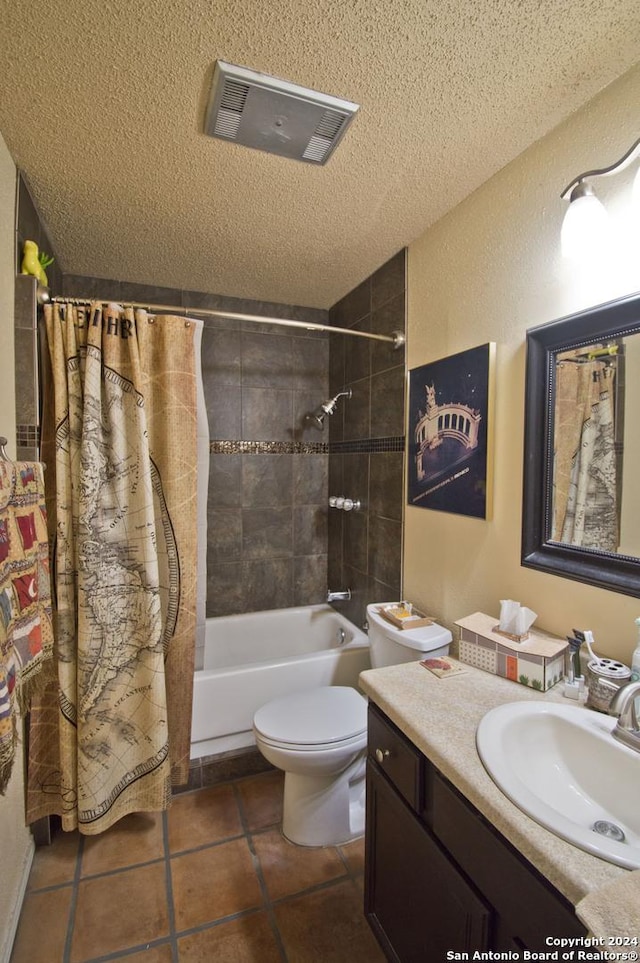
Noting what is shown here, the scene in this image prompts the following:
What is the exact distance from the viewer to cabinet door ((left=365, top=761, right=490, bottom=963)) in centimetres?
84

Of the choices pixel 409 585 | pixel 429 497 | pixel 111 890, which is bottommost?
pixel 111 890

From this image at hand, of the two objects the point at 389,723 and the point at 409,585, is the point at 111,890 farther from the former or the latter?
the point at 409,585

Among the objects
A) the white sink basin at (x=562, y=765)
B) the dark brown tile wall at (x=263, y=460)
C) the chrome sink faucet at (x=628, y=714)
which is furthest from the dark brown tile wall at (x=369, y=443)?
the chrome sink faucet at (x=628, y=714)

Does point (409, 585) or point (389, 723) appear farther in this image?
point (409, 585)

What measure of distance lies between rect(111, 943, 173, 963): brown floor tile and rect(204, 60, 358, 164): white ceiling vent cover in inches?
96.2

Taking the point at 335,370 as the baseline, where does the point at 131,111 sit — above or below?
above

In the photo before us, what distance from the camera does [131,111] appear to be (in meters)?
1.18

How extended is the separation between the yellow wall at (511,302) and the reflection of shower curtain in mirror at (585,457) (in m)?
0.14

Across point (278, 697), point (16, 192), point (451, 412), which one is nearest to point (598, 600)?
point (451, 412)

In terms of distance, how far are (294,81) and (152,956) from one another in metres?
2.49

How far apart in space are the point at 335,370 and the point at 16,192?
171 cm

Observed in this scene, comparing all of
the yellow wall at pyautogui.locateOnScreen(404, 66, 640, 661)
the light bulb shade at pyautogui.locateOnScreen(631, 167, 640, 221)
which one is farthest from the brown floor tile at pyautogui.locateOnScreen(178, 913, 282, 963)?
the light bulb shade at pyautogui.locateOnScreen(631, 167, 640, 221)

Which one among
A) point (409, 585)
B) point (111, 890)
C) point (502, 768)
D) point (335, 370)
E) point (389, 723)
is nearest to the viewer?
point (502, 768)

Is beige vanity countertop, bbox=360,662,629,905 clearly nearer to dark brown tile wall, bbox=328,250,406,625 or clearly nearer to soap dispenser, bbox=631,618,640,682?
soap dispenser, bbox=631,618,640,682
